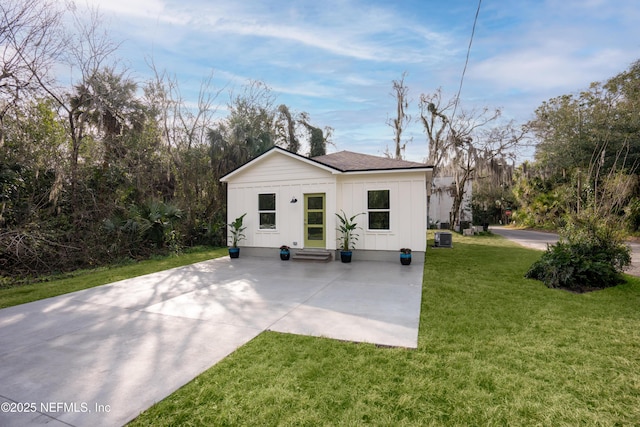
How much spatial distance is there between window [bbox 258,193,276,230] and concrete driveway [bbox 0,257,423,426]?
10.2 ft

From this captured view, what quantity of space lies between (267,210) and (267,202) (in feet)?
0.86

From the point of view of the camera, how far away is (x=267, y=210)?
9.71 metres

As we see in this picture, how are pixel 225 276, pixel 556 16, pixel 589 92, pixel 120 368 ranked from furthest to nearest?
pixel 589 92 < pixel 225 276 < pixel 556 16 < pixel 120 368

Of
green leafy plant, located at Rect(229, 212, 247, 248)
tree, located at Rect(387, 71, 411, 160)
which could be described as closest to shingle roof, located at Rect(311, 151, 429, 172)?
green leafy plant, located at Rect(229, 212, 247, 248)

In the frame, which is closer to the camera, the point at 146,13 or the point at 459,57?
the point at 459,57

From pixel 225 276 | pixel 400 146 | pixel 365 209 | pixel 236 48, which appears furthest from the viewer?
pixel 400 146

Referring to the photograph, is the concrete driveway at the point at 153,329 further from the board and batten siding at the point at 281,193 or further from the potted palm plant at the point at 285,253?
the board and batten siding at the point at 281,193

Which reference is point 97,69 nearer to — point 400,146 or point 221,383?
point 221,383

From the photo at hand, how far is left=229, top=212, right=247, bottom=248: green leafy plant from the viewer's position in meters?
9.50

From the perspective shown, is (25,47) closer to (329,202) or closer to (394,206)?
(329,202)

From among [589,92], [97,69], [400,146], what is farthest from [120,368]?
[589,92]

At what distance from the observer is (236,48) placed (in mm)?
10492

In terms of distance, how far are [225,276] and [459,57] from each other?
26.2 ft

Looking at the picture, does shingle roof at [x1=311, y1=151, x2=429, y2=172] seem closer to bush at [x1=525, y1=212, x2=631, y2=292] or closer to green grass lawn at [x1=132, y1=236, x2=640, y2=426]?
bush at [x1=525, y1=212, x2=631, y2=292]
